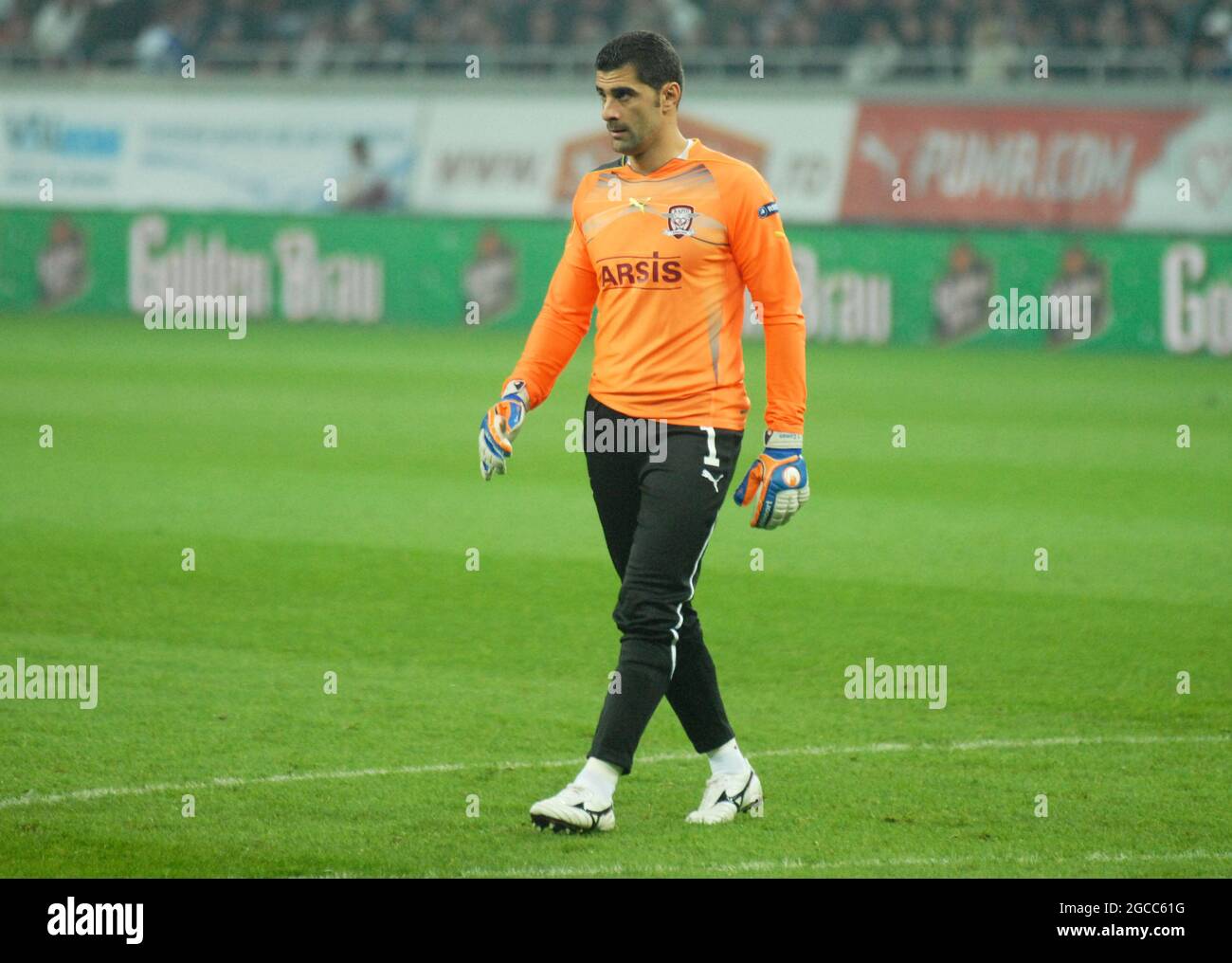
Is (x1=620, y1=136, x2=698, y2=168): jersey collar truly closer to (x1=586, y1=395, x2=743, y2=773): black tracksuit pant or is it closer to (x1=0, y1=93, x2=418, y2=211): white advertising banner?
(x1=586, y1=395, x2=743, y2=773): black tracksuit pant

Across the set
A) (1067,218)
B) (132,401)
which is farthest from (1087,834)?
(1067,218)

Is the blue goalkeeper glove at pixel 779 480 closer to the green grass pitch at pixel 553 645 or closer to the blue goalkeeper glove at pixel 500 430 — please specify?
the blue goalkeeper glove at pixel 500 430

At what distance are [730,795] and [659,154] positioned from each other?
6.42 feet

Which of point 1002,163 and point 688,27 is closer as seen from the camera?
point 1002,163

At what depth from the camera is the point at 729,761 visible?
226 inches

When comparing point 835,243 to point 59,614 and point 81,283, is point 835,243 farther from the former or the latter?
point 59,614

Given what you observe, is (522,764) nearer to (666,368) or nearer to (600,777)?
(600,777)

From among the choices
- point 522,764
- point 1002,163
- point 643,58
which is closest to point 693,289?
point 643,58

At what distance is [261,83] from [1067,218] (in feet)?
40.3

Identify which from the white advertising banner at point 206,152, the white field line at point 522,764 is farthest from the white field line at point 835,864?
the white advertising banner at point 206,152

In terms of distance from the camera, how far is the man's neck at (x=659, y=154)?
218 inches

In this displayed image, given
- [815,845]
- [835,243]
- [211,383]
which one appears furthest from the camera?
[835,243]

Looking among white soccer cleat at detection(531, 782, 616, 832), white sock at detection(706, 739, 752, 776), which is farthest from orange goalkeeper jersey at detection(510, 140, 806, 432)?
white soccer cleat at detection(531, 782, 616, 832)
